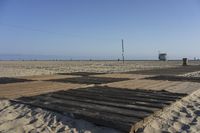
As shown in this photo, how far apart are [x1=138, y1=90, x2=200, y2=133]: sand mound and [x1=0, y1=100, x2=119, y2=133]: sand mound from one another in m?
0.85

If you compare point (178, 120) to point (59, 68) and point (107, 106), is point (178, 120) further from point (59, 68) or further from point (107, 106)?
point (59, 68)

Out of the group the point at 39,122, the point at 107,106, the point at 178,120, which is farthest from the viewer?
the point at 107,106

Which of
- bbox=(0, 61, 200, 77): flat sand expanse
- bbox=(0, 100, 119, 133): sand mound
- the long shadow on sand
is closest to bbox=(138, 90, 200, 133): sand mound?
the long shadow on sand

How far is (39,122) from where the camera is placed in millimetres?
5211

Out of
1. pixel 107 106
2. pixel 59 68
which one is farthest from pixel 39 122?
→ pixel 59 68

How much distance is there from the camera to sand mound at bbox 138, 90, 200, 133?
16.3 ft

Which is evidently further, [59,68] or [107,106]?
[59,68]

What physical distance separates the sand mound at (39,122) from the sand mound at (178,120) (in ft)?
2.80

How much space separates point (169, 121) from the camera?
18.0 ft

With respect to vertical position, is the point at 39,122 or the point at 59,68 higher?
the point at 39,122

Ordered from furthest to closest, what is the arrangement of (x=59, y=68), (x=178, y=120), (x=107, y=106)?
(x=59, y=68)
(x=107, y=106)
(x=178, y=120)

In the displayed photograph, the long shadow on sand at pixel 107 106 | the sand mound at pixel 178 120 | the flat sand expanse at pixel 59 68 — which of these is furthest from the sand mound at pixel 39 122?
the flat sand expanse at pixel 59 68

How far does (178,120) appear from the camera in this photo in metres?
5.58

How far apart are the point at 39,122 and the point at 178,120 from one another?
8.33 feet
